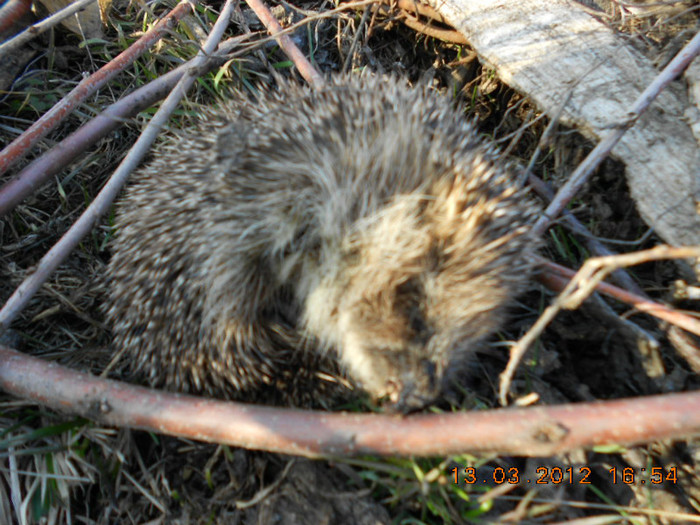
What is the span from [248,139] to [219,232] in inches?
17.4

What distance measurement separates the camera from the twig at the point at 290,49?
3256mm

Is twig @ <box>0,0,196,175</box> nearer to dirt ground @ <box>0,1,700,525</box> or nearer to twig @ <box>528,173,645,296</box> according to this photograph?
dirt ground @ <box>0,1,700,525</box>

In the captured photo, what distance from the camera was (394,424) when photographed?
78.3 inches

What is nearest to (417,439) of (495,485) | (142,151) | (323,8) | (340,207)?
(495,485)

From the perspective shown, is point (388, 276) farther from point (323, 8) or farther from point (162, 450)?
point (323, 8)

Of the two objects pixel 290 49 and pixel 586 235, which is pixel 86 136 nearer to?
pixel 290 49

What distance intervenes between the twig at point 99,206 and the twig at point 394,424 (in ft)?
1.86

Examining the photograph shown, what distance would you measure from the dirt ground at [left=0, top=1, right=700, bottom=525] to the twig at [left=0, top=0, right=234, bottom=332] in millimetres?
350

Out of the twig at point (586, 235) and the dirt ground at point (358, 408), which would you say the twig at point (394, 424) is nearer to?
the dirt ground at point (358, 408)

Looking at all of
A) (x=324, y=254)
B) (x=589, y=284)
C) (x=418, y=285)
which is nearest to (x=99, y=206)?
(x=324, y=254)

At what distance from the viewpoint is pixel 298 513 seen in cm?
227

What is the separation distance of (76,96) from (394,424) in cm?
250
